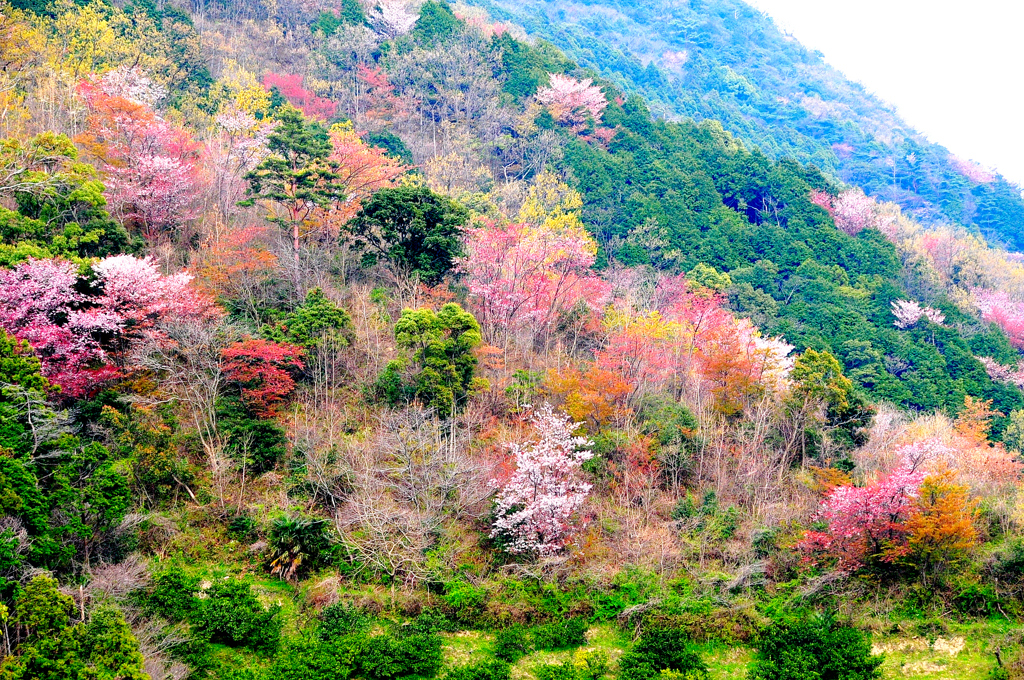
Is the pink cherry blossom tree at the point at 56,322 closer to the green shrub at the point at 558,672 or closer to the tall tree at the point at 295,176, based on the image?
the tall tree at the point at 295,176

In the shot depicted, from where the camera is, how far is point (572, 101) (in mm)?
41219

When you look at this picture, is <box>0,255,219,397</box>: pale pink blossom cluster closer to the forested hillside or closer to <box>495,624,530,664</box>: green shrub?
the forested hillside

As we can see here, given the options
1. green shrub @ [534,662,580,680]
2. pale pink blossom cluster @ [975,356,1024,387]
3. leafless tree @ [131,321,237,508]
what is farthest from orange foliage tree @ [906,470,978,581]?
pale pink blossom cluster @ [975,356,1024,387]

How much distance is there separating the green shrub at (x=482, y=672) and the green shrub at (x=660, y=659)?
229 cm

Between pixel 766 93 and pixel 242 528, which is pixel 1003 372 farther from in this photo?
pixel 766 93

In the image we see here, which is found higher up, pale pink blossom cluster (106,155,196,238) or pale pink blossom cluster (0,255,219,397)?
pale pink blossom cluster (106,155,196,238)

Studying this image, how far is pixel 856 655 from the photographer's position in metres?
14.5

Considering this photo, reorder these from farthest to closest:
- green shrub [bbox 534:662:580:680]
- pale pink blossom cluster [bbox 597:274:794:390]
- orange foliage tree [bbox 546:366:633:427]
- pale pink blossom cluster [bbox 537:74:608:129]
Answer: pale pink blossom cluster [bbox 537:74:608:129]
pale pink blossom cluster [bbox 597:274:794:390]
orange foliage tree [bbox 546:366:633:427]
green shrub [bbox 534:662:580:680]

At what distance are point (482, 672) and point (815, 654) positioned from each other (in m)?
6.68

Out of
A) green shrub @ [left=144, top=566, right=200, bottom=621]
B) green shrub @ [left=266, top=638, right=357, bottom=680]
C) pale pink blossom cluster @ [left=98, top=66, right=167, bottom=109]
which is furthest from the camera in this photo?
pale pink blossom cluster @ [left=98, top=66, right=167, bottom=109]

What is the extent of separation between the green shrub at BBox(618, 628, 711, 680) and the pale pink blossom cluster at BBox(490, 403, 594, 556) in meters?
3.06

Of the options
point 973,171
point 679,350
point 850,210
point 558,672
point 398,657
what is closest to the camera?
point 398,657

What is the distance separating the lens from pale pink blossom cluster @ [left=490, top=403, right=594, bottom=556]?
56.1ft

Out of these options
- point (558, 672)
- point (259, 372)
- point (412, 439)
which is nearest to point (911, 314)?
point (412, 439)
